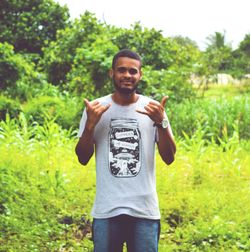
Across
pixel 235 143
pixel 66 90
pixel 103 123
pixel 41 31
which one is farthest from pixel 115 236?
pixel 41 31

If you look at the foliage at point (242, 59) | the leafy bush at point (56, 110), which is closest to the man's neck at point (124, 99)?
the leafy bush at point (56, 110)

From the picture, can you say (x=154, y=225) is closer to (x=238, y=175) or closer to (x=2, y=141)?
(x=238, y=175)

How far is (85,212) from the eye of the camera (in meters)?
5.04

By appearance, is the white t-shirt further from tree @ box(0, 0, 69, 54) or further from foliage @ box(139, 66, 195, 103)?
tree @ box(0, 0, 69, 54)

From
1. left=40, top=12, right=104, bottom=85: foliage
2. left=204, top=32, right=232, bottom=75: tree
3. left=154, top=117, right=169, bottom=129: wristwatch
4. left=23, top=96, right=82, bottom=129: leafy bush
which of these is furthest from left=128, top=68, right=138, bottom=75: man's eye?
left=204, top=32, right=232, bottom=75: tree

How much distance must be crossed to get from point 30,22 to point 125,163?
14.8 meters

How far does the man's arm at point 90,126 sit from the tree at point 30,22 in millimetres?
14168

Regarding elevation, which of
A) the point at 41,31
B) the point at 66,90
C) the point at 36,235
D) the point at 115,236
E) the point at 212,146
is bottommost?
the point at 36,235

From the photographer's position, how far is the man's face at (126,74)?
2.54 metres

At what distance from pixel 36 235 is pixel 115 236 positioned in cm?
223

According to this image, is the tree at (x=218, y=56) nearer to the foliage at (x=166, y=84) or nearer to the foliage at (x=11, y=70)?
the foliage at (x=166, y=84)

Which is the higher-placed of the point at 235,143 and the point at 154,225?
the point at 235,143

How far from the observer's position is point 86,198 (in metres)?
5.31

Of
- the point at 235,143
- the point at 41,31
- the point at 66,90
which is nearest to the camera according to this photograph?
the point at 235,143
